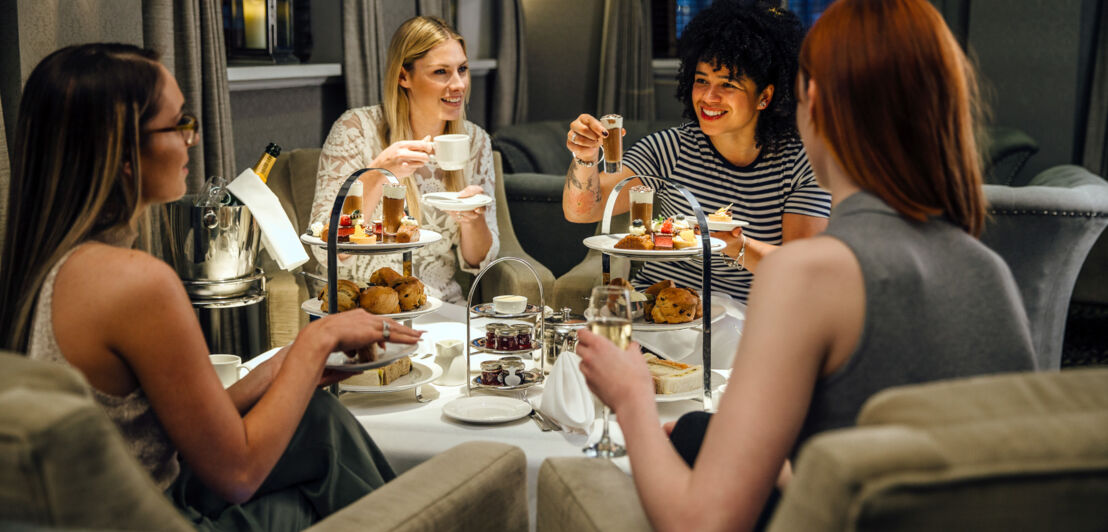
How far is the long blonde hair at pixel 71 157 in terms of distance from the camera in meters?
1.28

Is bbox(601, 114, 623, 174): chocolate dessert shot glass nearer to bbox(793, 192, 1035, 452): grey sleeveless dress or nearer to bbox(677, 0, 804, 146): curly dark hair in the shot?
bbox(677, 0, 804, 146): curly dark hair

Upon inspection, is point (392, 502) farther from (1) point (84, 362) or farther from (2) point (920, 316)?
(2) point (920, 316)

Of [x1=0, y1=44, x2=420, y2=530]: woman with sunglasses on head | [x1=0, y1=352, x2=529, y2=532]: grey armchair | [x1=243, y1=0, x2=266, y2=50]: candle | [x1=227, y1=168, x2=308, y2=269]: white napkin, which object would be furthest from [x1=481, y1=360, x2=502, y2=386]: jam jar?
[x1=243, y1=0, x2=266, y2=50]: candle

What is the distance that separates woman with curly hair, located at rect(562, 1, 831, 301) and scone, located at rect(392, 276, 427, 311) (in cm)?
81

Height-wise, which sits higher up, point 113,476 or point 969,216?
point 969,216

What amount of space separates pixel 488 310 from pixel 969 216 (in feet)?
3.73

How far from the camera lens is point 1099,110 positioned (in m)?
5.70

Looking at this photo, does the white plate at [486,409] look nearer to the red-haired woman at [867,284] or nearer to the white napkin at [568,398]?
the white napkin at [568,398]

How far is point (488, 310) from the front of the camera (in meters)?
2.06

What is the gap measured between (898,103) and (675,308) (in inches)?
35.9

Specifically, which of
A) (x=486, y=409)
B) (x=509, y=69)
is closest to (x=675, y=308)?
(x=486, y=409)

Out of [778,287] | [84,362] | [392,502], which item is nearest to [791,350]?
[778,287]

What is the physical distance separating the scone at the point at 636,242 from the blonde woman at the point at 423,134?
38.3 inches

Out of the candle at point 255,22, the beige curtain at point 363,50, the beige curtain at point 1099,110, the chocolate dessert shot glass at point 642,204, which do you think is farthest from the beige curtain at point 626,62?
the chocolate dessert shot glass at point 642,204
